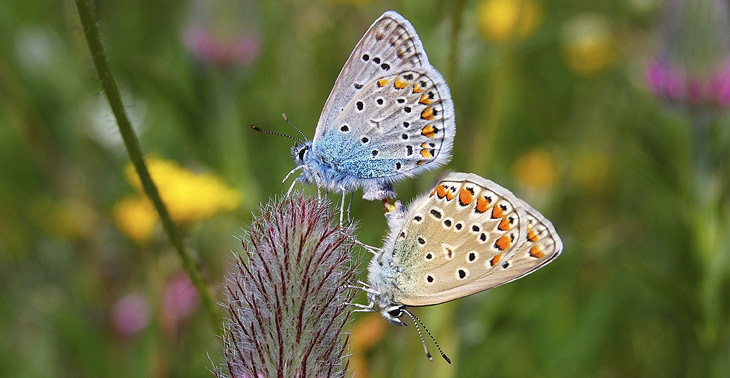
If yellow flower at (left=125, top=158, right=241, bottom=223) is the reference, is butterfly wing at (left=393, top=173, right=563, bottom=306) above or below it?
below

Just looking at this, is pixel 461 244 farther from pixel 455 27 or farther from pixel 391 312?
pixel 455 27

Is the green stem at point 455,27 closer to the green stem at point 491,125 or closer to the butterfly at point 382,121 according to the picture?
the butterfly at point 382,121

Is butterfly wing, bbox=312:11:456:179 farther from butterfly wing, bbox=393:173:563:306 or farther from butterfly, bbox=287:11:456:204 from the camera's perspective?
butterfly wing, bbox=393:173:563:306

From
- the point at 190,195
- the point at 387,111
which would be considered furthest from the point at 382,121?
the point at 190,195

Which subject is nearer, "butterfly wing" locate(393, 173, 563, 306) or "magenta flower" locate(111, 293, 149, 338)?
"butterfly wing" locate(393, 173, 563, 306)

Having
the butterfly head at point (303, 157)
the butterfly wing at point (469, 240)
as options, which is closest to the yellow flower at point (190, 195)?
the butterfly head at point (303, 157)

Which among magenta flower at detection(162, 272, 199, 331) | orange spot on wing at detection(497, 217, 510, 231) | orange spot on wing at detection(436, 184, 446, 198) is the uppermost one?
magenta flower at detection(162, 272, 199, 331)

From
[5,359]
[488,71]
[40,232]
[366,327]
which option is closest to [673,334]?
[366,327]

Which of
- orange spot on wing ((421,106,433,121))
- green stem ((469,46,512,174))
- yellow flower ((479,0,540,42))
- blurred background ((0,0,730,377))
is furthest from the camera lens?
yellow flower ((479,0,540,42))

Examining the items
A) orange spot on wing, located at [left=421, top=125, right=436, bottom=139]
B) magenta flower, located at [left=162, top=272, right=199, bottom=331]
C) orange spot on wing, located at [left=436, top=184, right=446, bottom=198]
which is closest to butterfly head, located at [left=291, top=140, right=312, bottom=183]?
orange spot on wing, located at [left=421, top=125, right=436, bottom=139]
